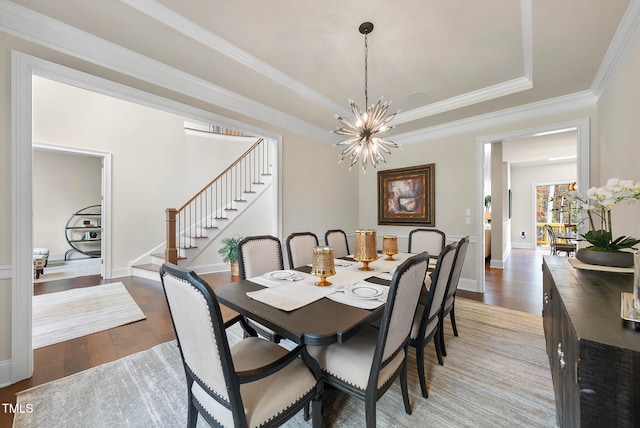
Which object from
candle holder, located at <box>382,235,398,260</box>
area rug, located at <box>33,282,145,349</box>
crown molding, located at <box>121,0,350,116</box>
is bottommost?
area rug, located at <box>33,282,145,349</box>

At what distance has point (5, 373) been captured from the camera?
1747 millimetres

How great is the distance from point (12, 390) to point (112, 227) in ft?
11.7

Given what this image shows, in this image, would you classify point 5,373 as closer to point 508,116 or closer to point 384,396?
point 384,396

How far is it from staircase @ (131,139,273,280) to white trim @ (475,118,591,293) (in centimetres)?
361

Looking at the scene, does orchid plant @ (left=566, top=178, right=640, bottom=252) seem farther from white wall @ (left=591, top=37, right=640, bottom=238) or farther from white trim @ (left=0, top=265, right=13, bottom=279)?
white trim @ (left=0, top=265, right=13, bottom=279)

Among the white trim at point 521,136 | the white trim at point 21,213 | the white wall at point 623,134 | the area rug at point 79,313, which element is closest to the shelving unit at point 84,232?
the area rug at point 79,313

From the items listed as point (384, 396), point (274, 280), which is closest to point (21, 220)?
point (274, 280)

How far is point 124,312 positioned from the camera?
9.84 feet

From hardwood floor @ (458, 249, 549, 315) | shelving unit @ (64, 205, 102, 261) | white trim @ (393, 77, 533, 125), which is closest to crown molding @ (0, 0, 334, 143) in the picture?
white trim @ (393, 77, 533, 125)

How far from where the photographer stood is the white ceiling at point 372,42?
1.84 metres

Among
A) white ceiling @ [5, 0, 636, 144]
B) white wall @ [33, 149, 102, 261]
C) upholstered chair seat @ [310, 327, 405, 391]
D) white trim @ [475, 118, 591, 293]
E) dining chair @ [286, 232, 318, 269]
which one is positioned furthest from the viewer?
white wall @ [33, 149, 102, 261]

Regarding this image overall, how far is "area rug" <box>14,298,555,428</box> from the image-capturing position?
4.78 ft

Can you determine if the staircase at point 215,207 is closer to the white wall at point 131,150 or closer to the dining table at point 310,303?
the white wall at point 131,150

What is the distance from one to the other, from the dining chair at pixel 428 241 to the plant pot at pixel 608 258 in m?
1.37
